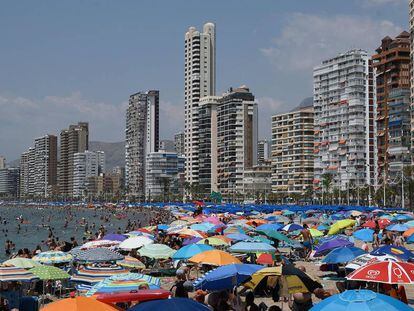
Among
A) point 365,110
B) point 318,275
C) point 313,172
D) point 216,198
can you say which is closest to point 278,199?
point 313,172

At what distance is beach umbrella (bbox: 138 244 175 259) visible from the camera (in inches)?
863

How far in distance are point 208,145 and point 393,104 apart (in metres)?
77.5

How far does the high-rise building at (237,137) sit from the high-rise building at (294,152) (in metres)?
14.3

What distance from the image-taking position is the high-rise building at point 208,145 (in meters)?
173

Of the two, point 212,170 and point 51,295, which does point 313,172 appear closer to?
point 212,170

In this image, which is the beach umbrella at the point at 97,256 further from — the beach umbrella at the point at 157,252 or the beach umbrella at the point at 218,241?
the beach umbrella at the point at 218,241

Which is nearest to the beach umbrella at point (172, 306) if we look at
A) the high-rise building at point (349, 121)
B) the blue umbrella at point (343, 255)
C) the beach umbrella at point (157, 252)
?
the blue umbrella at point (343, 255)

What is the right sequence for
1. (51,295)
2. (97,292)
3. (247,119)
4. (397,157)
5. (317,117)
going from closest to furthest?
A: (97,292) → (51,295) → (397,157) → (317,117) → (247,119)

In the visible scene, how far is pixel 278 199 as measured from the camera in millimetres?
147000

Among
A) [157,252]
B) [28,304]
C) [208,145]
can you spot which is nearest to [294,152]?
[208,145]

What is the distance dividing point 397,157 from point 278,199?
48954 mm

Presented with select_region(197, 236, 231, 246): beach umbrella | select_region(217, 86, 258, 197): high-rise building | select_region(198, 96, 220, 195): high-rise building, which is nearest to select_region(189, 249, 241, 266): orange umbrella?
select_region(197, 236, 231, 246): beach umbrella

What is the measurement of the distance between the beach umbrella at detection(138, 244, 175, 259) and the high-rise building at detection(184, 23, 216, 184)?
154978 mm

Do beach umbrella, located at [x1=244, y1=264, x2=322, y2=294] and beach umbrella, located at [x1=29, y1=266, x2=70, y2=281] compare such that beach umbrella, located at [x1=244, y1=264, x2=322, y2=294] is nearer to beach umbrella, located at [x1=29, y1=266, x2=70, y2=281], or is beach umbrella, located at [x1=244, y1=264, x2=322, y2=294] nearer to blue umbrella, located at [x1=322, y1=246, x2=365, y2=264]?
blue umbrella, located at [x1=322, y1=246, x2=365, y2=264]
